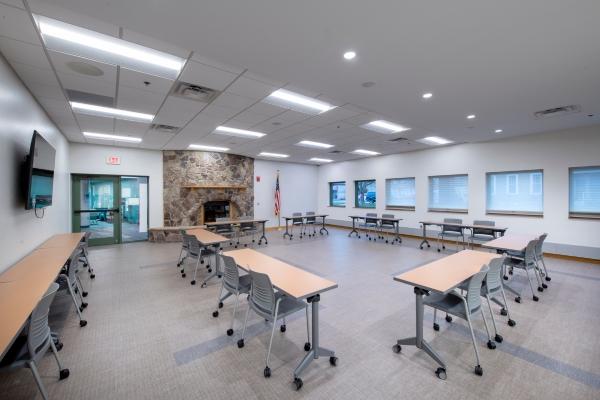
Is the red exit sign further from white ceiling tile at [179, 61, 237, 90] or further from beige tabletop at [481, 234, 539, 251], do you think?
beige tabletop at [481, 234, 539, 251]

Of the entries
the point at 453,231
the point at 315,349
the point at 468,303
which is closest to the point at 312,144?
the point at 453,231

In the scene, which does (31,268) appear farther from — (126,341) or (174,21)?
(174,21)

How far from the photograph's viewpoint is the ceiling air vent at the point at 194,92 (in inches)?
140

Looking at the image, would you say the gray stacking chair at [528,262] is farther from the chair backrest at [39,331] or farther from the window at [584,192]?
the chair backrest at [39,331]

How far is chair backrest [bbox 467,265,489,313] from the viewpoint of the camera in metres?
2.35

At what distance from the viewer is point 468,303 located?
239cm

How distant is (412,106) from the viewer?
169 inches

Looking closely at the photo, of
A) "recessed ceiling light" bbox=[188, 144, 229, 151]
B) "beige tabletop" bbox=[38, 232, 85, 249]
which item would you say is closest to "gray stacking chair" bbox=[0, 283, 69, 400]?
"beige tabletop" bbox=[38, 232, 85, 249]

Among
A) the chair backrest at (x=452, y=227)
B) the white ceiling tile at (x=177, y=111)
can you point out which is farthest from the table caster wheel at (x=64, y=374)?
the chair backrest at (x=452, y=227)

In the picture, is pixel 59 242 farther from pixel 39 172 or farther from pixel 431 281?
pixel 431 281

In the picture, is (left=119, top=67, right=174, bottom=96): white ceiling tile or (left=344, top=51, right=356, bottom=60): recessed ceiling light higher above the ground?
(left=119, top=67, right=174, bottom=96): white ceiling tile

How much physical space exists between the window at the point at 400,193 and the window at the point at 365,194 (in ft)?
2.08

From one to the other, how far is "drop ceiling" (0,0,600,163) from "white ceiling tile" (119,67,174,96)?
0.02 m

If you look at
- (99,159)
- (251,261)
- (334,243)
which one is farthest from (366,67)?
(99,159)
